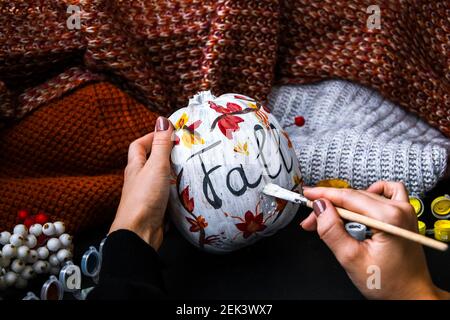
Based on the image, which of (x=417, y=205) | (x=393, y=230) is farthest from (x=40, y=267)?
(x=417, y=205)

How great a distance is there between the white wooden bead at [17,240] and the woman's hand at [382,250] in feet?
1.60

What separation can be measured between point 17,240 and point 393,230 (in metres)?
0.59

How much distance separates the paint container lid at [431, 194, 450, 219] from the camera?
105 centimetres

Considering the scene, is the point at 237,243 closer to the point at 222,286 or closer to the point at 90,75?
the point at 222,286

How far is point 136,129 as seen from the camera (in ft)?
3.59

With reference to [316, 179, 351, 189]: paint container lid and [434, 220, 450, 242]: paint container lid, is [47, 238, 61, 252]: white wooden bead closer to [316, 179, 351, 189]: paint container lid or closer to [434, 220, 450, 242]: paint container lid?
[316, 179, 351, 189]: paint container lid

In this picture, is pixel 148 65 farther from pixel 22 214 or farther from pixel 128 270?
pixel 128 270

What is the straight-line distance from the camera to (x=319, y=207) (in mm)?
793

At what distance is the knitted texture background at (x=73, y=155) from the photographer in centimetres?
100

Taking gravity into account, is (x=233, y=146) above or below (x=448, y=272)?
above

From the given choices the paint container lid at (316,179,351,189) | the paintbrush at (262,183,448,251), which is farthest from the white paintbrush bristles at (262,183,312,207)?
the paint container lid at (316,179,351,189)

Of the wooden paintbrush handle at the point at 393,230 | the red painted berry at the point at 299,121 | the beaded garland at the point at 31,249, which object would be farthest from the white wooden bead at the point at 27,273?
the red painted berry at the point at 299,121
